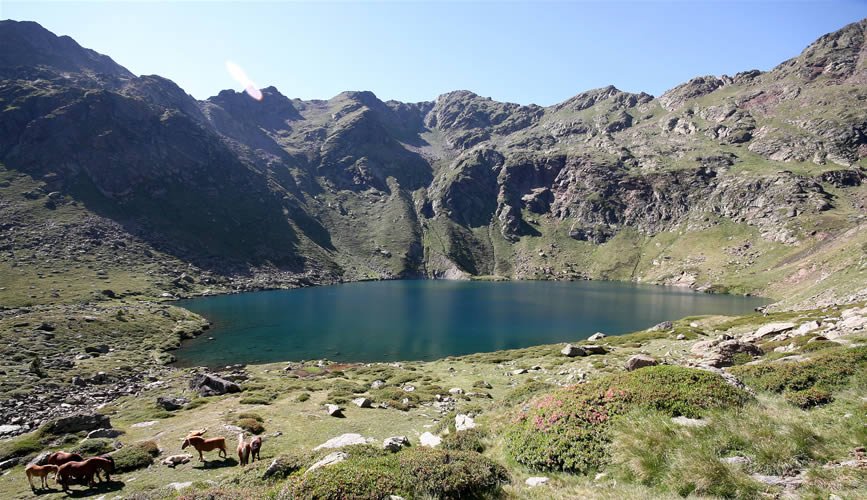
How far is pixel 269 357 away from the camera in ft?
220

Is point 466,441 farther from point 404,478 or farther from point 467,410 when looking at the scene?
point 467,410

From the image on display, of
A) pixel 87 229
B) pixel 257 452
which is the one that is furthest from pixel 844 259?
pixel 87 229

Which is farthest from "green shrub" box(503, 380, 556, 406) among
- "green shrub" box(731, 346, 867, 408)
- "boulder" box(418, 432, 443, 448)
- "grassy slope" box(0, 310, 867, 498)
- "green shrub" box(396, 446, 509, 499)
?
"green shrub" box(396, 446, 509, 499)

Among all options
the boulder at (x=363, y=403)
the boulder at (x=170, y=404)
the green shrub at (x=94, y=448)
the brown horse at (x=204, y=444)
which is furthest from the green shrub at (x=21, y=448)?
the boulder at (x=363, y=403)

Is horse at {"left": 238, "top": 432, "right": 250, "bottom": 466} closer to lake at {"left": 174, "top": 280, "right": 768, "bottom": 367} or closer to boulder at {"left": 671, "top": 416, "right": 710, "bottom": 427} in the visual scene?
boulder at {"left": 671, "top": 416, "right": 710, "bottom": 427}

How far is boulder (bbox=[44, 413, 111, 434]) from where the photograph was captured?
2398 cm

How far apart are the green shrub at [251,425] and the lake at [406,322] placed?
43316 mm

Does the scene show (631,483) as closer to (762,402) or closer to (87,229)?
(762,402)

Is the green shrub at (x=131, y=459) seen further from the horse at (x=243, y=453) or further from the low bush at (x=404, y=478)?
the low bush at (x=404, y=478)

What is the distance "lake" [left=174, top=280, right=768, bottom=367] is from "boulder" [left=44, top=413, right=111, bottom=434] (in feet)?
131

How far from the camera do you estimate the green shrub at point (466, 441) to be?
1548 centimetres

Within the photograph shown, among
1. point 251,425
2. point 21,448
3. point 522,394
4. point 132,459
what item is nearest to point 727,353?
point 522,394

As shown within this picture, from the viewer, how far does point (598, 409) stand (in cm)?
1269

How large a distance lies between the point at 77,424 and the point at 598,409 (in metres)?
32.5
